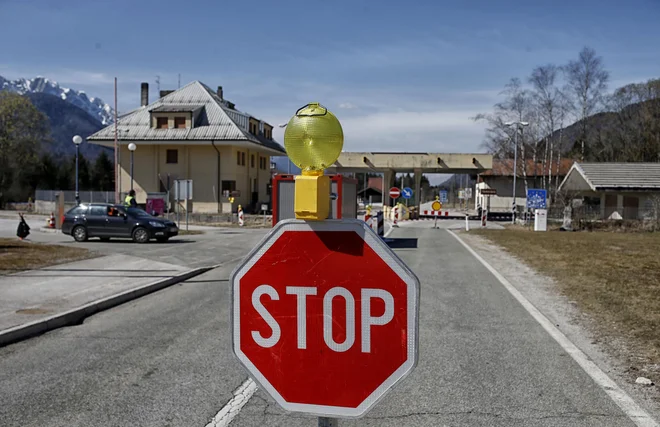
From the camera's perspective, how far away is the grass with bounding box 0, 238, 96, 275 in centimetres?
1482

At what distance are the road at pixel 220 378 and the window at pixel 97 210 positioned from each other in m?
15.8

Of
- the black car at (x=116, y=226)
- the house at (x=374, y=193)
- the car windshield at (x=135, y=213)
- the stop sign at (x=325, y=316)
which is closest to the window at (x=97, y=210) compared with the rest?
the black car at (x=116, y=226)

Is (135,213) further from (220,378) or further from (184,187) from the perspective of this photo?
(220,378)

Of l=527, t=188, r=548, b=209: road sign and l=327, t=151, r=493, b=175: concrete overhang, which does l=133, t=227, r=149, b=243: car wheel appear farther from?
l=327, t=151, r=493, b=175: concrete overhang

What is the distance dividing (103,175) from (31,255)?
74.0 metres

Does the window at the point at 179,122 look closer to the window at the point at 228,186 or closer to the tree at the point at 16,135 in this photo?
the window at the point at 228,186

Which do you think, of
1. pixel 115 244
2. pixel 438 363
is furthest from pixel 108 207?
pixel 438 363

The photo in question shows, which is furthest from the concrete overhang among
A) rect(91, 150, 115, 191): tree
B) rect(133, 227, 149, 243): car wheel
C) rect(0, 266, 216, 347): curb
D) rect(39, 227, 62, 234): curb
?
rect(0, 266, 216, 347): curb

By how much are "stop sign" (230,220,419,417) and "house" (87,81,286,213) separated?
46932 mm

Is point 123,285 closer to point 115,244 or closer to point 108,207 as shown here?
point 115,244

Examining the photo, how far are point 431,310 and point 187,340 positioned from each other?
395cm

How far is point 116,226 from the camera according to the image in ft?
80.1

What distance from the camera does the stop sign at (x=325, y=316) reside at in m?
2.57

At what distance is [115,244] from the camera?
23.2m
